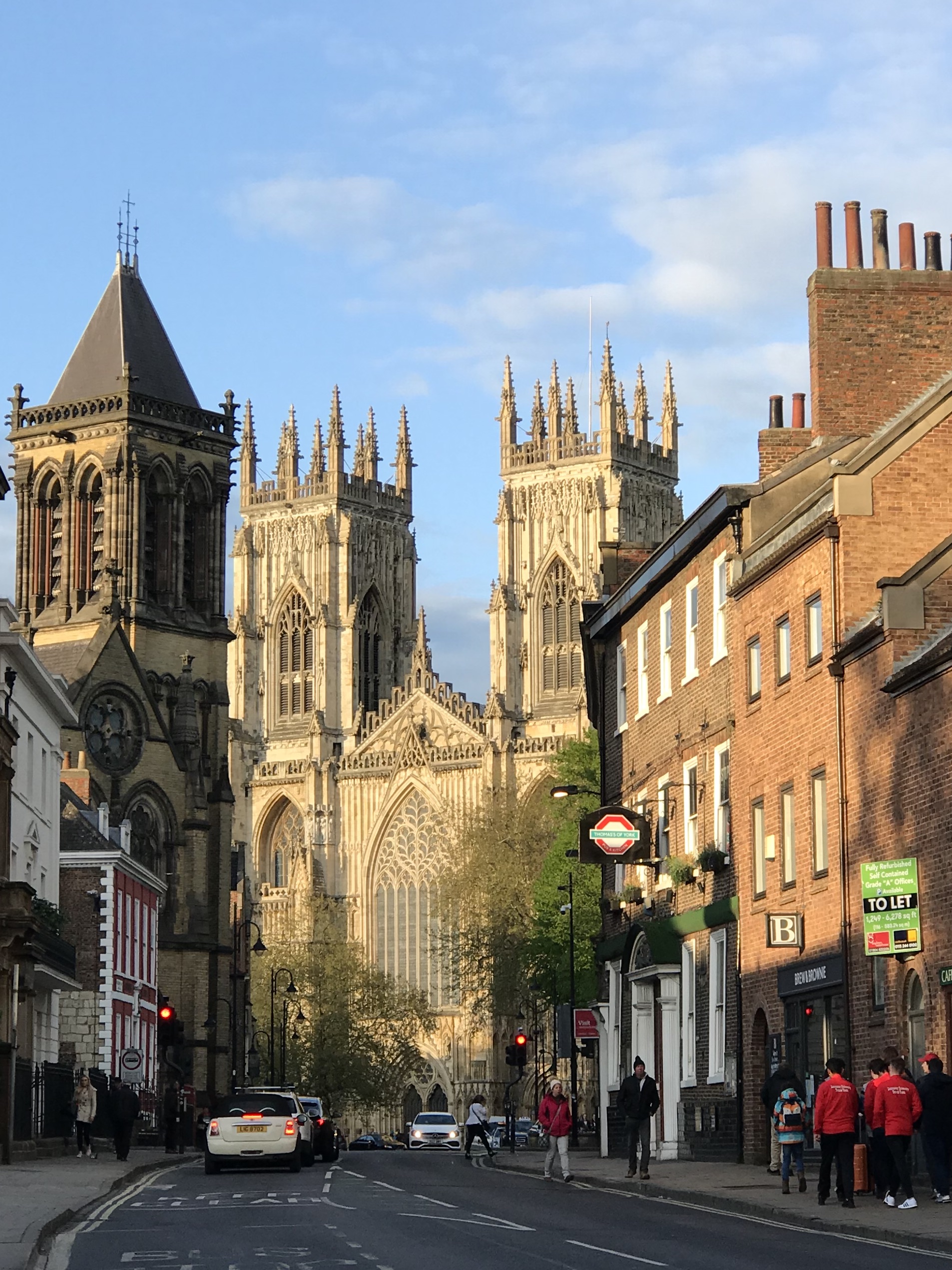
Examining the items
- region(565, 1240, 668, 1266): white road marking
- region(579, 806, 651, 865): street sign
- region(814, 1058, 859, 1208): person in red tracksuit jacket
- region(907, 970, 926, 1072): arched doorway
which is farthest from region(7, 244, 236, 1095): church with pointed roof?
region(565, 1240, 668, 1266): white road marking

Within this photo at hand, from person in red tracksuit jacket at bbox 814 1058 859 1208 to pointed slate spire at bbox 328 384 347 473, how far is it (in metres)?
109

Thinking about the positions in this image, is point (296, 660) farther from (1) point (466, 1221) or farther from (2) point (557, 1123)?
(1) point (466, 1221)

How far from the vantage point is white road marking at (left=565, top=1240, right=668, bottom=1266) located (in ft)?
57.0

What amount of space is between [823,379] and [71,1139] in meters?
21.2

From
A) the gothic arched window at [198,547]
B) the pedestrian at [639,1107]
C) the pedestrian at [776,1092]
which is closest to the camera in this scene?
the pedestrian at [776,1092]

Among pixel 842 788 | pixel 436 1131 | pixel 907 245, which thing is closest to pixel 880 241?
pixel 907 245

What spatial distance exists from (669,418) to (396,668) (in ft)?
65.1

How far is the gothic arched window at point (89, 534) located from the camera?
84.8 meters

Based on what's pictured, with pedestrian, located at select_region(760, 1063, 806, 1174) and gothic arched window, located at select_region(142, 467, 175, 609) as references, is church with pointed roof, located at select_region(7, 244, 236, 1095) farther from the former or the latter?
pedestrian, located at select_region(760, 1063, 806, 1174)

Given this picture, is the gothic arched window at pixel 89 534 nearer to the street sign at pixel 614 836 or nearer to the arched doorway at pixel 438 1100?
the arched doorway at pixel 438 1100

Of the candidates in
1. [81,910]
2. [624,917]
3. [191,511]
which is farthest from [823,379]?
[191,511]

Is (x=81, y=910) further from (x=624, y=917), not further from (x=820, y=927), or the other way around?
(x=820, y=927)

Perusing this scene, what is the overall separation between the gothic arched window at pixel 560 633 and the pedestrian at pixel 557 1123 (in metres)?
82.0

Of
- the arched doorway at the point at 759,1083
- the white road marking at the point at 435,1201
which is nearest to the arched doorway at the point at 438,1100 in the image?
the arched doorway at the point at 759,1083
